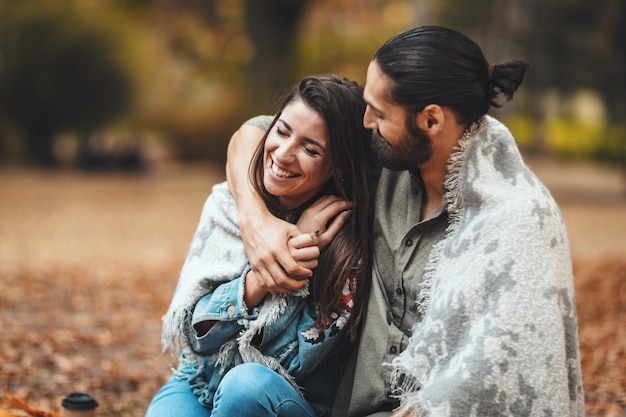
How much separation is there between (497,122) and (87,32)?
2097cm

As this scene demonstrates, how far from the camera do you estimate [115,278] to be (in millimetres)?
8836

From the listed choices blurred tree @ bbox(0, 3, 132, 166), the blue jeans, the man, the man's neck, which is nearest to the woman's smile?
the man

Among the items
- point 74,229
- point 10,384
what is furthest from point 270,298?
point 74,229

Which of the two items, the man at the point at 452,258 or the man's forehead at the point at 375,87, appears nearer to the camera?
the man at the point at 452,258

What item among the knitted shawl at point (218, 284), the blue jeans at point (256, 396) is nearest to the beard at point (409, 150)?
the knitted shawl at point (218, 284)

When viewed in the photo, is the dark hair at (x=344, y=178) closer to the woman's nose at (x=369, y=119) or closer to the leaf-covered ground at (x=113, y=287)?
the woman's nose at (x=369, y=119)

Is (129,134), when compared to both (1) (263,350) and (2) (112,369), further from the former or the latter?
(1) (263,350)

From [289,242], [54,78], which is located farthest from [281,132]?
[54,78]

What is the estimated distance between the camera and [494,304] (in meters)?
2.37

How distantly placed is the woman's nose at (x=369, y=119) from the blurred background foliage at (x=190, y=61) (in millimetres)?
13352

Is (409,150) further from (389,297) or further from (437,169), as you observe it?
(389,297)

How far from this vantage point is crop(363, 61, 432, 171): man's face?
2574 millimetres

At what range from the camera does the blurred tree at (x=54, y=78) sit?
2147cm

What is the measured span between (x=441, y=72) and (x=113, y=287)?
643cm
